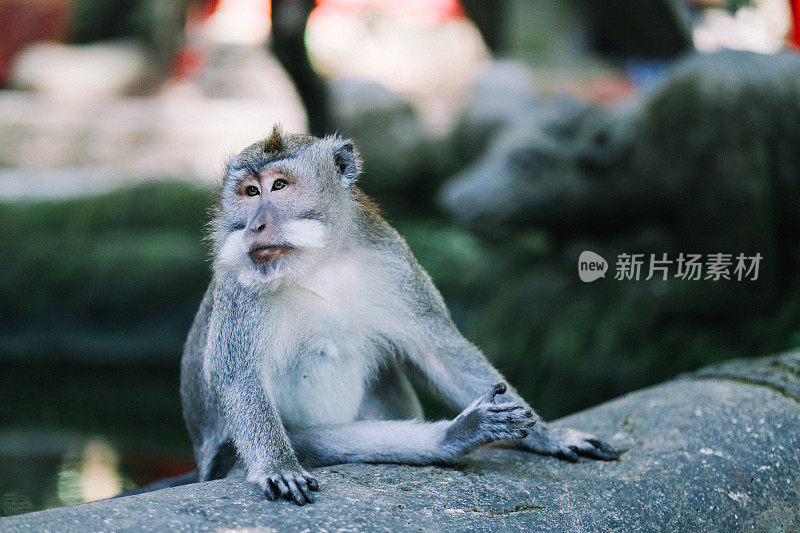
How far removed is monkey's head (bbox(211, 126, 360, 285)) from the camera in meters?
3.46

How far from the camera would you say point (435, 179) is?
1217cm

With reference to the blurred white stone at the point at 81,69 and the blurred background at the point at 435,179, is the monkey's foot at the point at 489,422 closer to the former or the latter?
the blurred background at the point at 435,179

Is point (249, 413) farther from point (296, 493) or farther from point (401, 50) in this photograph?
point (401, 50)

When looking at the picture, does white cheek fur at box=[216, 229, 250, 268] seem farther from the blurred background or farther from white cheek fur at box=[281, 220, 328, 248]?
the blurred background

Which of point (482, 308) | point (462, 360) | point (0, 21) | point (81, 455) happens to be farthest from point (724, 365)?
point (0, 21)

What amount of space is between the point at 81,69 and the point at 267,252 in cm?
1416

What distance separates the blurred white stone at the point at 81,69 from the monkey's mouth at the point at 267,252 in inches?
537

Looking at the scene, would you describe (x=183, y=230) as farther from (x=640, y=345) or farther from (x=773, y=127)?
(x=773, y=127)

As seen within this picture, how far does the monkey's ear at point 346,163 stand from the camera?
12.6ft

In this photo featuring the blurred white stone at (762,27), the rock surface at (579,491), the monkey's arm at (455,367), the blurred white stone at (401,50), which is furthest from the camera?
the blurred white stone at (401,50)

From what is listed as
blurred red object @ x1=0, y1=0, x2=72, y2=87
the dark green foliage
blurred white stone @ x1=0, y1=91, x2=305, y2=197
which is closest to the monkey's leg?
the dark green foliage

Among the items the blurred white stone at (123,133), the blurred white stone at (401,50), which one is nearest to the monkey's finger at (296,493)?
the blurred white stone at (123,133)

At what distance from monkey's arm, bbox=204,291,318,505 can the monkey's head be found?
260 millimetres

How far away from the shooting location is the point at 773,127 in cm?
727
